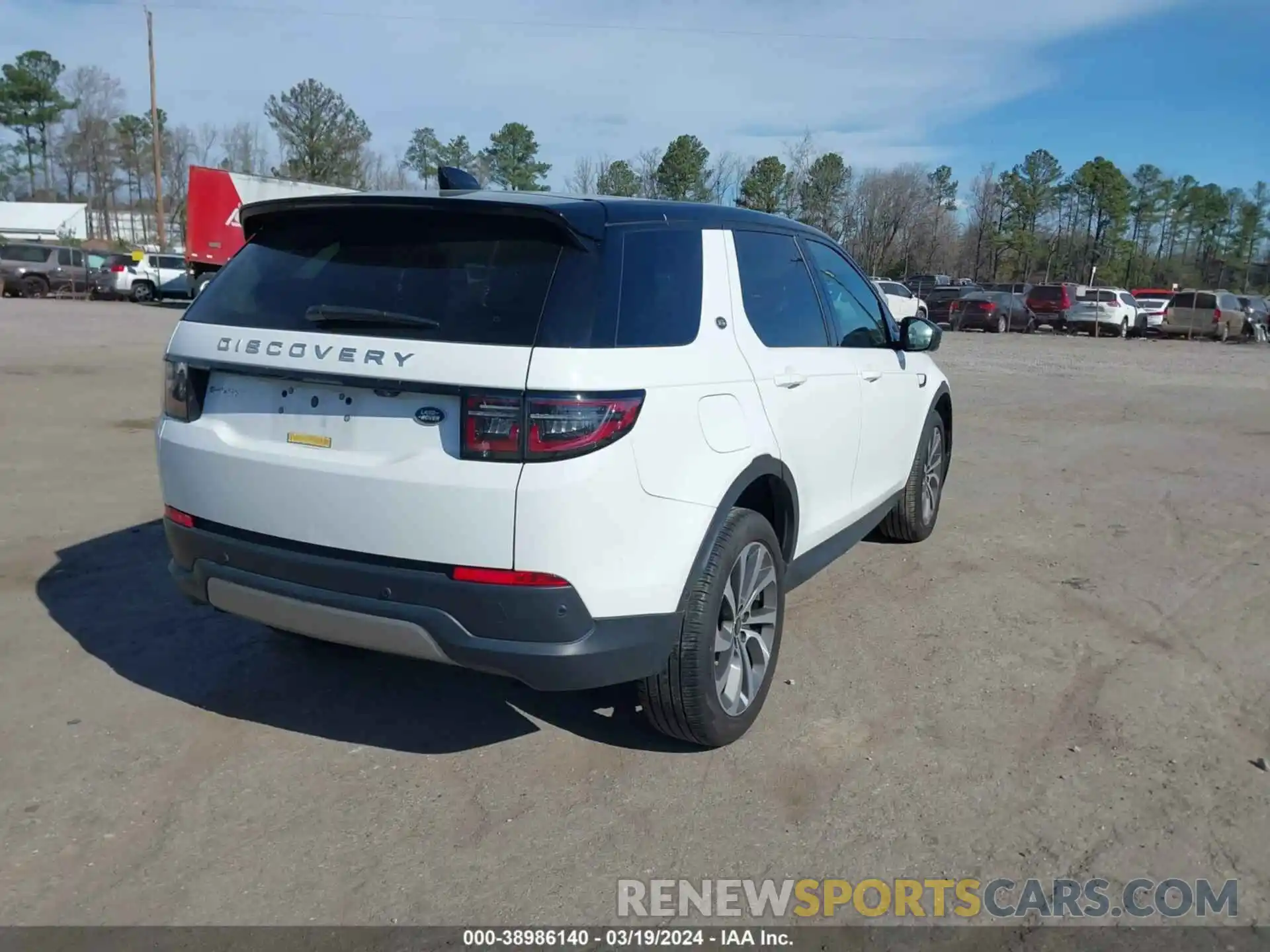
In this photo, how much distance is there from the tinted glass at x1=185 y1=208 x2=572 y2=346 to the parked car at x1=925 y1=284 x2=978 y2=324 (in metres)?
35.5

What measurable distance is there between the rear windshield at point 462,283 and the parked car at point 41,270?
36.1 m

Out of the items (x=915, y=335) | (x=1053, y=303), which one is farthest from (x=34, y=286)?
(x=915, y=335)

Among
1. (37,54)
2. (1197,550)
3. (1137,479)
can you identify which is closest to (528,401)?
(1197,550)

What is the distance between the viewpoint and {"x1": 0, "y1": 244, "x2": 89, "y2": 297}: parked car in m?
33.7

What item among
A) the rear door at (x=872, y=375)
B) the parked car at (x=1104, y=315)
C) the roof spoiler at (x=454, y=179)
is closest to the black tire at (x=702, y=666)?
the rear door at (x=872, y=375)

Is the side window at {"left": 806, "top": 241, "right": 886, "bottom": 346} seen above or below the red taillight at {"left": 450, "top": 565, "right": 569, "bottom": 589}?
above

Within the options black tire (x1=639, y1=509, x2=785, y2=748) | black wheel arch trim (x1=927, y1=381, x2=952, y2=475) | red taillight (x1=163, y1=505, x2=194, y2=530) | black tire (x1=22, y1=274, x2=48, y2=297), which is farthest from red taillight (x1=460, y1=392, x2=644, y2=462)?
black tire (x1=22, y1=274, x2=48, y2=297)

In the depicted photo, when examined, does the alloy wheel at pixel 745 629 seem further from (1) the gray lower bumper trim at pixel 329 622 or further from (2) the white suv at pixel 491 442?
(1) the gray lower bumper trim at pixel 329 622

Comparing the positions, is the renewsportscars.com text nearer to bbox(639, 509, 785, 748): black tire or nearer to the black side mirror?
bbox(639, 509, 785, 748): black tire

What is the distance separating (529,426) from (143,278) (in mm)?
36679

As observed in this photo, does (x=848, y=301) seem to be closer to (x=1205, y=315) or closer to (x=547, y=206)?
(x=547, y=206)

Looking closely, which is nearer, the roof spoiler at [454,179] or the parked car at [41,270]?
the roof spoiler at [454,179]

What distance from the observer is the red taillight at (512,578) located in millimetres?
2902
